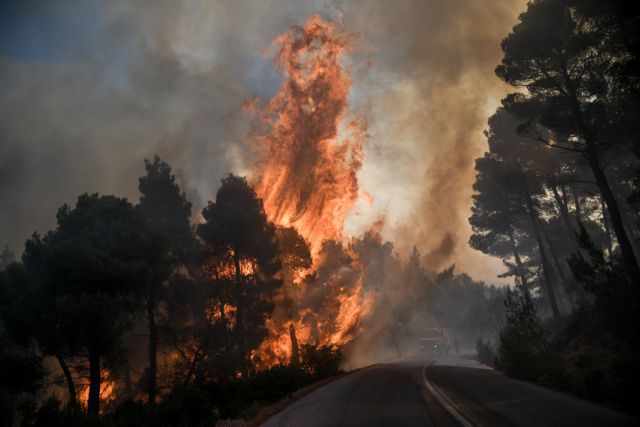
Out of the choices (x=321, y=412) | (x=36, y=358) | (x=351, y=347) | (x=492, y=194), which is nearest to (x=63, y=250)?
(x=36, y=358)

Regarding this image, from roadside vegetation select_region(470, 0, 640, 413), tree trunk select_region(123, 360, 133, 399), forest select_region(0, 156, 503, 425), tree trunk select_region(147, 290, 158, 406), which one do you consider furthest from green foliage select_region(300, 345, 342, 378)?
tree trunk select_region(123, 360, 133, 399)

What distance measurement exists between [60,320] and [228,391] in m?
15.7

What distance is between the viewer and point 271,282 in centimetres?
3356

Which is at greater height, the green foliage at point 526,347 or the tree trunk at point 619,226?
the tree trunk at point 619,226

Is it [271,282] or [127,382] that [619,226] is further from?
[127,382]

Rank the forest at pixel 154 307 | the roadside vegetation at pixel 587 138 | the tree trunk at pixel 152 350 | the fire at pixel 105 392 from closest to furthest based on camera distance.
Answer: the roadside vegetation at pixel 587 138 → the forest at pixel 154 307 → the tree trunk at pixel 152 350 → the fire at pixel 105 392

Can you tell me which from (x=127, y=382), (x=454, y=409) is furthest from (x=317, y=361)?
(x=127, y=382)

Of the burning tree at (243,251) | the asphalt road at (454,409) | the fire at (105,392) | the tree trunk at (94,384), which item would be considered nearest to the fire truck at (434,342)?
the burning tree at (243,251)

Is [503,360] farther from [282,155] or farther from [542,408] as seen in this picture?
[282,155]

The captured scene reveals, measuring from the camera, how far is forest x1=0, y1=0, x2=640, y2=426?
13.9 metres

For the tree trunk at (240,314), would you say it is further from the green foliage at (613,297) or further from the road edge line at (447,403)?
the green foliage at (613,297)

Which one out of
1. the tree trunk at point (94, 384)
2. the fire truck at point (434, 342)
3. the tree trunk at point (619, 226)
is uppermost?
the tree trunk at point (619, 226)

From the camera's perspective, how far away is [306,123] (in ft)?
123

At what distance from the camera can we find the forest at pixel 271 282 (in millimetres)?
13914
